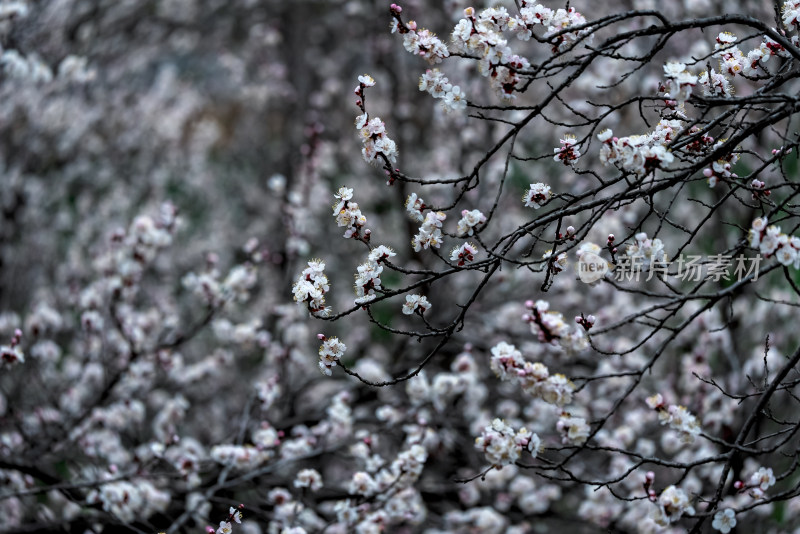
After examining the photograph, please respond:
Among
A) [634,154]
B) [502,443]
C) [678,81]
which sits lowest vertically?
[502,443]

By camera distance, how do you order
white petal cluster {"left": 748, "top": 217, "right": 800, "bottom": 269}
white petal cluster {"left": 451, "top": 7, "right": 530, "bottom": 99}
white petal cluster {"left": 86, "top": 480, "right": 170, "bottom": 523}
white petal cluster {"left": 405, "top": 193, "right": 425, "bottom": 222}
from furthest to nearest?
1. white petal cluster {"left": 86, "top": 480, "right": 170, "bottom": 523}
2. white petal cluster {"left": 405, "top": 193, "right": 425, "bottom": 222}
3. white petal cluster {"left": 451, "top": 7, "right": 530, "bottom": 99}
4. white petal cluster {"left": 748, "top": 217, "right": 800, "bottom": 269}

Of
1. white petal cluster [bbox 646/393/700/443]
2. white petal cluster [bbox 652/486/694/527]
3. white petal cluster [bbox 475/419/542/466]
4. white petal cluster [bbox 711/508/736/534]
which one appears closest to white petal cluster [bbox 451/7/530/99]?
white petal cluster [bbox 475/419/542/466]

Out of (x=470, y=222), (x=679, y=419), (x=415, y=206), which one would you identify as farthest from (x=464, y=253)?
(x=679, y=419)

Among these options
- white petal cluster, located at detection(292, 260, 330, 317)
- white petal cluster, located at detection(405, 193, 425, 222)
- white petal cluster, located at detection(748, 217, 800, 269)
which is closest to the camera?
white petal cluster, located at detection(748, 217, 800, 269)

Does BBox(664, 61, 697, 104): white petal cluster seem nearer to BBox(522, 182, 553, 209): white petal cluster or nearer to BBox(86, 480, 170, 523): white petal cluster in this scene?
BBox(522, 182, 553, 209): white petal cluster

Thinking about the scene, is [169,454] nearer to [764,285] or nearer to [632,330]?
[632,330]

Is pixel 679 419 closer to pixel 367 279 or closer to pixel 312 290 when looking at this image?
pixel 367 279

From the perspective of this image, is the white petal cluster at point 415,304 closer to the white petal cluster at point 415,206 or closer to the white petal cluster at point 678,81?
the white petal cluster at point 415,206

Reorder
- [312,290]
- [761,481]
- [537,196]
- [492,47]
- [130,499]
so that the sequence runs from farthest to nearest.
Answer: [130,499], [761,481], [537,196], [312,290], [492,47]

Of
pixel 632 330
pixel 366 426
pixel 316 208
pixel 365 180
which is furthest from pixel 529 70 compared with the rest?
pixel 365 180

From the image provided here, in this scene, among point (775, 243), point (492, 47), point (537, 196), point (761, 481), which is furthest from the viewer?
point (761, 481)

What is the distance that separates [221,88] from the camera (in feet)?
38.4

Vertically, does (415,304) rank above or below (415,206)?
below

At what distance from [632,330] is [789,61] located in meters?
4.17
